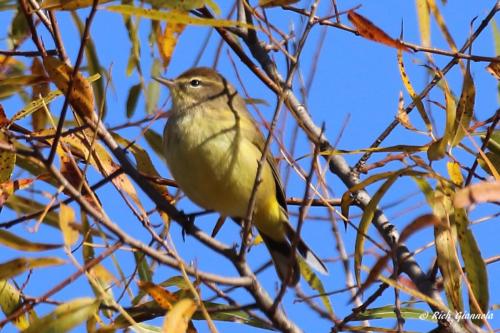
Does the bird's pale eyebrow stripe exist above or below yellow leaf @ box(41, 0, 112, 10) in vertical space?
above

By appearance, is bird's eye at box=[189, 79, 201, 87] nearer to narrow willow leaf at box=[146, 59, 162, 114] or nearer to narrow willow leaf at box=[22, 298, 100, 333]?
narrow willow leaf at box=[146, 59, 162, 114]

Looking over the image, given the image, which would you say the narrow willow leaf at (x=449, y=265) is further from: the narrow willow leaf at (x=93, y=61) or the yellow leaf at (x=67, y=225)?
the narrow willow leaf at (x=93, y=61)

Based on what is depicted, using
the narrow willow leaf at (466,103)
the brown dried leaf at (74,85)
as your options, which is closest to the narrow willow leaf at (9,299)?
the brown dried leaf at (74,85)

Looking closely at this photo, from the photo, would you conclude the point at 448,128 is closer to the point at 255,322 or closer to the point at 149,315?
the point at 255,322

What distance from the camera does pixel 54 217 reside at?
2678mm

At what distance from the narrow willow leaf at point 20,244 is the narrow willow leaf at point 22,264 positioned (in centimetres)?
4

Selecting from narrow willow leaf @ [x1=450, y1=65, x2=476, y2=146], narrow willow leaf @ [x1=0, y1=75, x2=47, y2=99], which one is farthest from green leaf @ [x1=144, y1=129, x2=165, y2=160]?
narrow willow leaf @ [x1=450, y1=65, x2=476, y2=146]

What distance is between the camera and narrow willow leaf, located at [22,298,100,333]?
6.36 feet

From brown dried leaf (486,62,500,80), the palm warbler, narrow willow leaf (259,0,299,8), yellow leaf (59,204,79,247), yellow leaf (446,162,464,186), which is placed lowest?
yellow leaf (59,204,79,247)

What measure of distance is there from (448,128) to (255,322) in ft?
2.61

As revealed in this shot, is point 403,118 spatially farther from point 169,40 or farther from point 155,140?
point 155,140

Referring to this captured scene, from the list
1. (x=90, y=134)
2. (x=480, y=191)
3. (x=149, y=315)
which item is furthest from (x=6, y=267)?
(x=480, y=191)

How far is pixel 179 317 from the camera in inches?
74.5

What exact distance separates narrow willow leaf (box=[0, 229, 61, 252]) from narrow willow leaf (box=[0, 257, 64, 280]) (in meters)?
0.04
